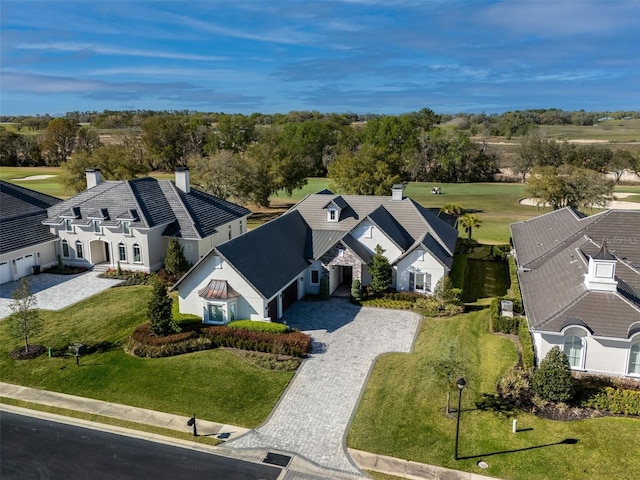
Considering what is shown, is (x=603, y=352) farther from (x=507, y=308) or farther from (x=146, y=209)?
(x=146, y=209)

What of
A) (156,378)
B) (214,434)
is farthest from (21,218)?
(214,434)

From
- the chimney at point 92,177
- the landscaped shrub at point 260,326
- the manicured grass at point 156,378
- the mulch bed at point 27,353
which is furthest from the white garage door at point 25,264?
the landscaped shrub at point 260,326

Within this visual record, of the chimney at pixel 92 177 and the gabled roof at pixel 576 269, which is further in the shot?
the chimney at pixel 92 177

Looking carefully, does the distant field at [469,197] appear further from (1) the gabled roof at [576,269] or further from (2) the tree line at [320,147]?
(1) the gabled roof at [576,269]

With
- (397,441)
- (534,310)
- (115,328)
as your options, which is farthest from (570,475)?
(115,328)

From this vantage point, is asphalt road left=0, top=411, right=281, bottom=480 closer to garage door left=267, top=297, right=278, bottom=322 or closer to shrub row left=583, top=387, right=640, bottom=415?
garage door left=267, top=297, right=278, bottom=322

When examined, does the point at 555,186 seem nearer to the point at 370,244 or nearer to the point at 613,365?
the point at 370,244
